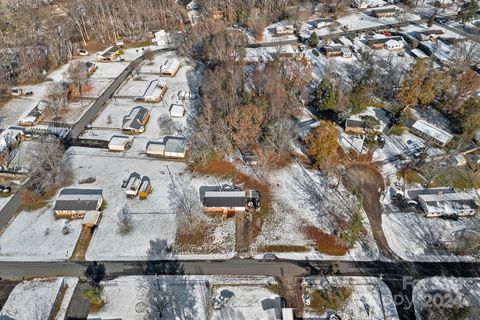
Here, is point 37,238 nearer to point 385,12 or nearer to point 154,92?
point 154,92

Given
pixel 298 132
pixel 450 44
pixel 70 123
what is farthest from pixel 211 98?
pixel 450 44

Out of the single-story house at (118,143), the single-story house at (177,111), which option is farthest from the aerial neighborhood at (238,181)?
the single-story house at (118,143)

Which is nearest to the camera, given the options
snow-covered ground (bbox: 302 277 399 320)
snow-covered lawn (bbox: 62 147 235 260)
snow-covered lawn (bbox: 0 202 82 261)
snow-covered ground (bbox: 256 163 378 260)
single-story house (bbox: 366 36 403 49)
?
snow-covered ground (bbox: 302 277 399 320)

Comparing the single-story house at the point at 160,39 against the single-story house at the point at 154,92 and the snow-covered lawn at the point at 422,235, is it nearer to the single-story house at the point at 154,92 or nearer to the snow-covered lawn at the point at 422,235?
the single-story house at the point at 154,92

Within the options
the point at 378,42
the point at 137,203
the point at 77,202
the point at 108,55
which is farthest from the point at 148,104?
the point at 378,42

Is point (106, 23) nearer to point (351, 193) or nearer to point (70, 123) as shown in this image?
point (70, 123)

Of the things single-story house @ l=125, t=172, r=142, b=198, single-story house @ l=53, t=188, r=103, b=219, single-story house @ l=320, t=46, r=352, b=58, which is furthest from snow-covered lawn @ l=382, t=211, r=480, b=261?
single-story house @ l=320, t=46, r=352, b=58

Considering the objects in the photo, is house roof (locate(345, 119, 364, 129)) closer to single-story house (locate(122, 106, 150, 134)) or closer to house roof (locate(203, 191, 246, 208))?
house roof (locate(203, 191, 246, 208))
